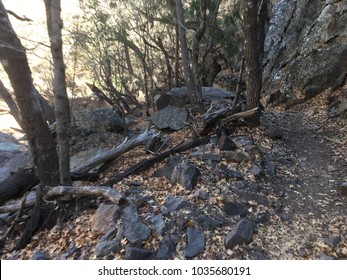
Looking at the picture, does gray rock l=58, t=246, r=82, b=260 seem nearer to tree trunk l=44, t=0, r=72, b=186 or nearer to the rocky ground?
the rocky ground

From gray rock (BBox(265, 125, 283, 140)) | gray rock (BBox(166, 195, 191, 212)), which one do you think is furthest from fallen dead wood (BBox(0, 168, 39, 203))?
gray rock (BBox(265, 125, 283, 140))

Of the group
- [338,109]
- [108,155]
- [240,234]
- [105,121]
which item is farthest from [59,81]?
[338,109]

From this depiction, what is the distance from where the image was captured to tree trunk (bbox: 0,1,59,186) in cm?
450

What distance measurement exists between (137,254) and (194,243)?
0.73 meters

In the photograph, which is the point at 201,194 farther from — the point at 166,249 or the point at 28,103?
the point at 28,103

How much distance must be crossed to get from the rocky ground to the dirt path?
14 millimetres

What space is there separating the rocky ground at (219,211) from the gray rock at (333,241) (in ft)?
0.04

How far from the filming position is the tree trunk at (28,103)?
4.50 m

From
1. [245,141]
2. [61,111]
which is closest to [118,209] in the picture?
[61,111]

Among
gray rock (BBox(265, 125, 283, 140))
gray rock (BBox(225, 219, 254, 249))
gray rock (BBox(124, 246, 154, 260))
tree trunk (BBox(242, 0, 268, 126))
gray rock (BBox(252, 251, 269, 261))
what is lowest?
gray rock (BBox(252, 251, 269, 261))

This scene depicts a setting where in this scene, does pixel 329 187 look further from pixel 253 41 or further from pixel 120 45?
pixel 120 45

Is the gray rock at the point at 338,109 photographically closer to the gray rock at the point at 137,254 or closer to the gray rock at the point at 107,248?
the gray rock at the point at 137,254

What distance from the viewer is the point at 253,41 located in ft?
21.0
